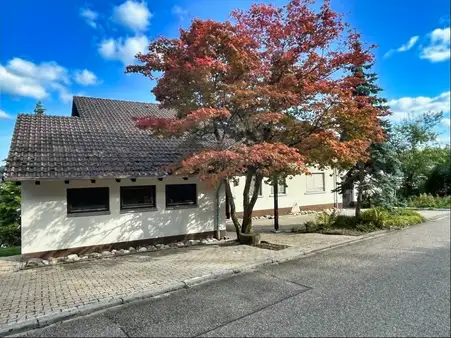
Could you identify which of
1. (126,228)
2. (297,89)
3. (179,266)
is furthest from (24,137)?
(297,89)

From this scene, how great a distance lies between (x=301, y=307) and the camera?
15.1 ft

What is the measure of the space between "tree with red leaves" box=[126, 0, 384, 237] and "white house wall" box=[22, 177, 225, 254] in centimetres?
220

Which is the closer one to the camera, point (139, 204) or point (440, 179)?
point (139, 204)

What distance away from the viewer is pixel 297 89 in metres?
7.95

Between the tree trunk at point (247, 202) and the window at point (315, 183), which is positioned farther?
the window at point (315, 183)

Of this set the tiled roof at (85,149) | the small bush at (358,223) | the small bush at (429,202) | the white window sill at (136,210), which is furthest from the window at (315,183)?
the white window sill at (136,210)

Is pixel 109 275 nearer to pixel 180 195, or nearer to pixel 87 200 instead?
pixel 87 200

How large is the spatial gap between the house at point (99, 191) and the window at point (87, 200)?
0.08 feet

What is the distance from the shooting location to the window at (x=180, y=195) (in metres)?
9.57

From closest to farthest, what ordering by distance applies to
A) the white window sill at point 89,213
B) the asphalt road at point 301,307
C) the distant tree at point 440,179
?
1. the asphalt road at point 301,307
2. the white window sill at point 89,213
3. the distant tree at point 440,179

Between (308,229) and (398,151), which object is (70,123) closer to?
(308,229)

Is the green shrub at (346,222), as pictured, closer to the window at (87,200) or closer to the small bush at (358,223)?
the small bush at (358,223)

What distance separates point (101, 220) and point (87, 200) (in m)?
0.65

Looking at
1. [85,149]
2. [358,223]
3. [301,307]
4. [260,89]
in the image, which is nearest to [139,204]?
[85,149]
